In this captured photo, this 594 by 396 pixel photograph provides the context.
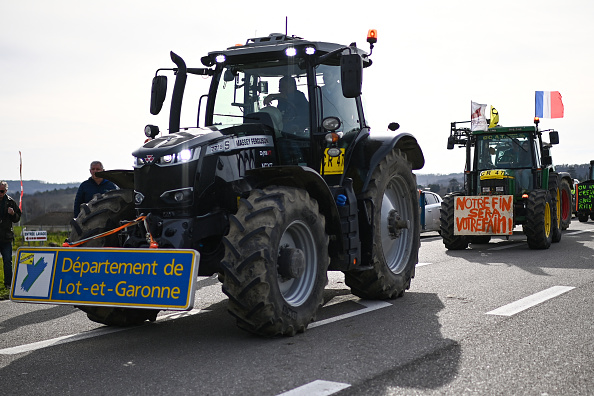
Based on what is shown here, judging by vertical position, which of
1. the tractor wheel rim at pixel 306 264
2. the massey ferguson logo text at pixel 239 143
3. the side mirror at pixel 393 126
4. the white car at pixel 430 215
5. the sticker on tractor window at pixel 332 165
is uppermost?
the side mirror at pixel 393 126

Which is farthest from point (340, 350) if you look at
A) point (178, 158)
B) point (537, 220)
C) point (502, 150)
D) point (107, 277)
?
point (502, 150)

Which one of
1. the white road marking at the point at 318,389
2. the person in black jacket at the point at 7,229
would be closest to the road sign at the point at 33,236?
the person in black jacket at the point at 7,229

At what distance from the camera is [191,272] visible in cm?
539

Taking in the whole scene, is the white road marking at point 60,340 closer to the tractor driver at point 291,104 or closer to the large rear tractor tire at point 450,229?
the tractor driver at point 291,104

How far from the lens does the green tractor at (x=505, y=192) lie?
15.0 meters

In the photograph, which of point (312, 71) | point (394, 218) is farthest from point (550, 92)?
point (312, 71)

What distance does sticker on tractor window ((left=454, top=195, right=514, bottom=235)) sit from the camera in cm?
1501

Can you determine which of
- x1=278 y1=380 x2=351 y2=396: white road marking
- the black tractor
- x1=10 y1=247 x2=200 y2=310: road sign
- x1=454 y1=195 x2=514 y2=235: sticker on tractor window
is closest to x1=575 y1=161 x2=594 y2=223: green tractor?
x1=454 y1=195 x2=514 y2=235: sticker on tractor window

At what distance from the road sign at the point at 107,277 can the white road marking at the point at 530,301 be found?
10.5 feet

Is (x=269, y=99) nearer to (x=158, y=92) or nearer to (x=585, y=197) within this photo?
(x=158, y=92)

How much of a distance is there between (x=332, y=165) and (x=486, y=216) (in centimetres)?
861

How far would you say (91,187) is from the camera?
976 cm

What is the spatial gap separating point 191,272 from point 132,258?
21.1 inches

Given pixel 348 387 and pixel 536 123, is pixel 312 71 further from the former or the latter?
pixel 536 123
